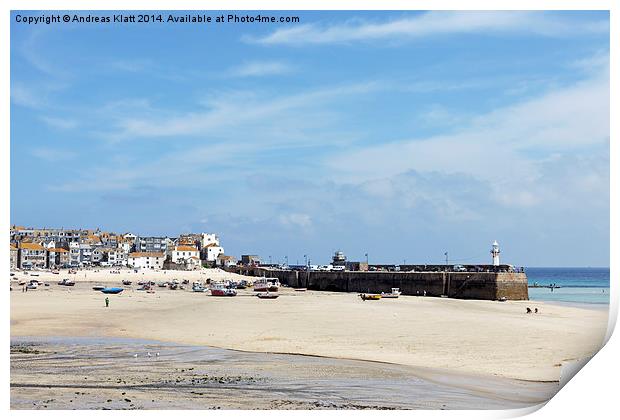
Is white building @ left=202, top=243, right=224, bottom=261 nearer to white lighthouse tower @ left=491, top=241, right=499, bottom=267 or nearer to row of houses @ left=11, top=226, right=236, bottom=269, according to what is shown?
row of houses @ left=11, top=226, right=236, bottom=269

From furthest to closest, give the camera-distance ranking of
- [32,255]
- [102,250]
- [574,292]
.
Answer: [102,250] < [32,255] < [574,292]

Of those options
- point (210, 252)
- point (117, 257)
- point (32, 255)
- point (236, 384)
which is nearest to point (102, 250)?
point (117, 257)

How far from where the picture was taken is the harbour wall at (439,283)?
43.1 meters

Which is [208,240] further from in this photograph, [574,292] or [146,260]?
[574,292]

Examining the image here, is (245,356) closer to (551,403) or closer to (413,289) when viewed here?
(551,403)

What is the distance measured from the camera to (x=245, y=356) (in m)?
17.0

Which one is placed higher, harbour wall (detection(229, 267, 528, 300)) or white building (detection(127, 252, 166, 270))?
white building (detection(127, 252, 166, 270))

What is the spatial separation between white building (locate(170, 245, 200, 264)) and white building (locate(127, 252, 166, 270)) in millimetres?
2329

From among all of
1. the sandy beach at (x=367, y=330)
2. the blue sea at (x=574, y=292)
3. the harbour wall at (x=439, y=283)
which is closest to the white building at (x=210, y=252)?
the blue sea at (x=574, y=292)

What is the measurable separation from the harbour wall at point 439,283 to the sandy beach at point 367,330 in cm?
732

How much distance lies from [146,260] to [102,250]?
731 cm

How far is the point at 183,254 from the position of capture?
401 ft

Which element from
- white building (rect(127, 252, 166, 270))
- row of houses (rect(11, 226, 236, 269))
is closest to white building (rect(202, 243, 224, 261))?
row of houses (rect(11, 226, 236, 269))

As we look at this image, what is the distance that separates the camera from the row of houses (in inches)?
3910
